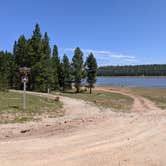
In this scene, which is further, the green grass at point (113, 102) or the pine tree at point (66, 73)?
the pine tree at point (66, 73)

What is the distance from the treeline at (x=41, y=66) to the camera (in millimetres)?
54000

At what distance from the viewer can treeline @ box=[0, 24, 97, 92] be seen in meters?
54.0

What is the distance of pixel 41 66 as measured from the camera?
53.8 meters

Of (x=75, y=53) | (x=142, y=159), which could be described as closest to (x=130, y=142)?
(x=142, y=159)

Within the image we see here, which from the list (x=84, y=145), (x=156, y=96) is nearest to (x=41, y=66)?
(x=156, y=96)

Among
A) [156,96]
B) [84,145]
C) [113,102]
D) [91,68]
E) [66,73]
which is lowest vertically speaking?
[156,96]

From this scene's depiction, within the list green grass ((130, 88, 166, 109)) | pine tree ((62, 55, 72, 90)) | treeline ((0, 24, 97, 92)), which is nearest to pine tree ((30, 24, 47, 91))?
treeline ((0, 24, 97, 92))

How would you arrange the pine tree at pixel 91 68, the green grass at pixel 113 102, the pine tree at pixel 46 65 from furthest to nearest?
the pine tree at pixel 91 68
the pine tree at pixel 46 65
the green grass at pixel 113 102

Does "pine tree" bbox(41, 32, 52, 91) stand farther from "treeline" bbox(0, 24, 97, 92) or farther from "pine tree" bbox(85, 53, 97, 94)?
"pine tree" bbox(85, 53, 97, 94)

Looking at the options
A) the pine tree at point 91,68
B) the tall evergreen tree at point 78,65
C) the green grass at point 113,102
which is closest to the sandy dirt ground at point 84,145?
the green grass at point 113,102

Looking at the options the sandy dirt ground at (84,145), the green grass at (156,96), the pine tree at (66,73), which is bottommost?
the green grass at (156,96)

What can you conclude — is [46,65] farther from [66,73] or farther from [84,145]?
[84,145]

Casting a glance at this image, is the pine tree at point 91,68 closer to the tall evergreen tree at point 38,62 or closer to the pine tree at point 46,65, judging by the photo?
the pine tree at point 46,65

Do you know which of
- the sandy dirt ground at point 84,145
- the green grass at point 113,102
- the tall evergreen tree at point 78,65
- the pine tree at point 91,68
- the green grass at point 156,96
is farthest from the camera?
the pine tree at point 91,68
